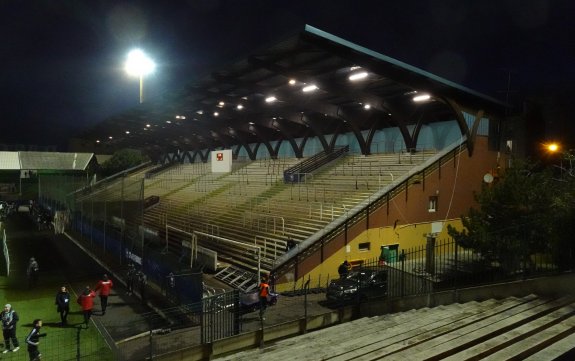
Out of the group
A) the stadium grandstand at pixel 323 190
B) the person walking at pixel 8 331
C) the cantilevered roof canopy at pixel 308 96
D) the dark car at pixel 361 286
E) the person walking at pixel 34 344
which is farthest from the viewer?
the cantilevered roof canopy at pixel 308 96

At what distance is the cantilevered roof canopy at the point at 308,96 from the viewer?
2061 cm

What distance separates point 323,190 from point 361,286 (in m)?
12.2

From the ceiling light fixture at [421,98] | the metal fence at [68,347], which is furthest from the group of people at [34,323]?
the ceiling light fixture at [421,98]

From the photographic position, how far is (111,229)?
2166 centimetres

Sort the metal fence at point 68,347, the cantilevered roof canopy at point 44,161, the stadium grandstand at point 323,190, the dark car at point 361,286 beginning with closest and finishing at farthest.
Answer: the metal fence at point 68,347, the dark car at point 361,286, the stadium grandstand at point 323,190, the cantilevered roof canopy at point 44,161

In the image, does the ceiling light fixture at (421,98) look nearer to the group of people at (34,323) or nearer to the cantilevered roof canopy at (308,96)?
the cantilevered roof canopy at (308,96)

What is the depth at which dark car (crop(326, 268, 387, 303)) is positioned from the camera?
43.4 ft

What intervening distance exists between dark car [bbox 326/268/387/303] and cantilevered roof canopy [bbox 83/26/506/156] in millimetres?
10422

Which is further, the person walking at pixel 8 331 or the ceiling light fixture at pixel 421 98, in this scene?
the ceiling light fixture at pixel 421 98

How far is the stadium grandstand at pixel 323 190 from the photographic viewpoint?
54.3 feet

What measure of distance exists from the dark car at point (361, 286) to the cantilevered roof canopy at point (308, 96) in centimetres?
1042

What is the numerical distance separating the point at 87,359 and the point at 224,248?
39.0ft

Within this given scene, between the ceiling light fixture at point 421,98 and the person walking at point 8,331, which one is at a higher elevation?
the ceiling light fixture at point 421,98

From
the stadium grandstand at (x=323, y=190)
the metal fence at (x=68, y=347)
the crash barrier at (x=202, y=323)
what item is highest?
the stadium grandstand at (x=323, y=190)
